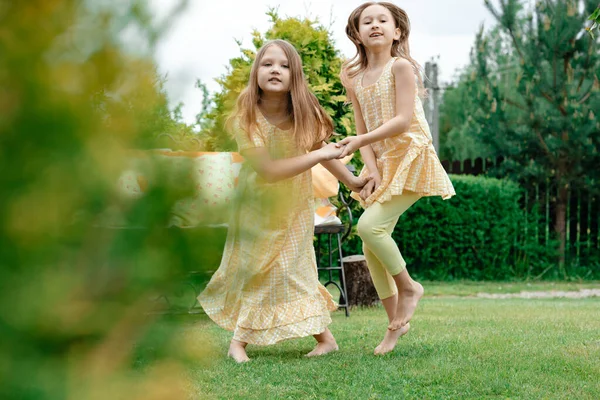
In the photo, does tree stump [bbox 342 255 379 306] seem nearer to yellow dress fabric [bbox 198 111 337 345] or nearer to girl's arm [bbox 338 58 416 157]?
yellow dress fabric [bbox 198 111 337 345]

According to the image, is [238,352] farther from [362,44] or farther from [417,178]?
[362,44]

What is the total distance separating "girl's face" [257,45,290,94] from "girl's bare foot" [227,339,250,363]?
47.1 inches

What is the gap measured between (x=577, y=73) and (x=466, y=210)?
7.26 feet

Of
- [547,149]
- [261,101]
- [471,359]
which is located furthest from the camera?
[547,149]

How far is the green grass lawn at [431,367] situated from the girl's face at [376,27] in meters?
1.46

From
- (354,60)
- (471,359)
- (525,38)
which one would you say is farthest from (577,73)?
(471,359)

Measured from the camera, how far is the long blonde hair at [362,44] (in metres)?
3.64

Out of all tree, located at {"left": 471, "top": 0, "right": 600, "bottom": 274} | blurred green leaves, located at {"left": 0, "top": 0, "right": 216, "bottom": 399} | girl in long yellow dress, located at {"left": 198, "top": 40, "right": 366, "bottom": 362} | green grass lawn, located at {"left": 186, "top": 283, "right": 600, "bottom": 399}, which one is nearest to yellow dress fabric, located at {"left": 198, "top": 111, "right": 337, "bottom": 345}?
girl in long yellow dress, located at {"left": 198, "top": 40, "right": 366, "bottom": 362}

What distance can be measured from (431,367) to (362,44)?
1648 mm

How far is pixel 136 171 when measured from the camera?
0.41 meters

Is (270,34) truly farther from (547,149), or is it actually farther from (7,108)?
(7,108)

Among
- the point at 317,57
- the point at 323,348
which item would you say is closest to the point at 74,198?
the point at 323,348

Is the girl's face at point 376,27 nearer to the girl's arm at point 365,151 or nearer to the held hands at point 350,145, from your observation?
the girl's arm at point 365,151

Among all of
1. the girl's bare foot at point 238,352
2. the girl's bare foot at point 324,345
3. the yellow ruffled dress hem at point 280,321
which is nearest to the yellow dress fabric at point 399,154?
the yellow ruffled dress hem at point 280,321
